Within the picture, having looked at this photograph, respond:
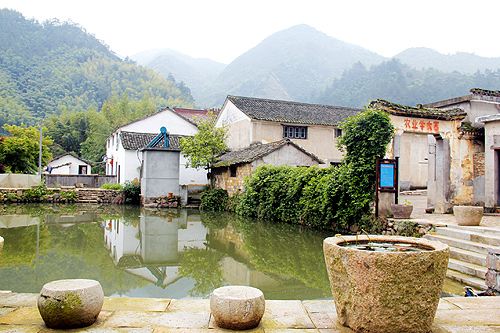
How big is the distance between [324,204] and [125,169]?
61.0 feet

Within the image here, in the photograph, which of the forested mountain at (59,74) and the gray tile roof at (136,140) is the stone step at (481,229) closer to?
the gray tile roof at (136,140)

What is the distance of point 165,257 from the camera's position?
9250 mm

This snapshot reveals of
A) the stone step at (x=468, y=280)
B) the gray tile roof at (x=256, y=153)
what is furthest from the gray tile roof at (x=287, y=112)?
the stone step at (x=468, y=280)

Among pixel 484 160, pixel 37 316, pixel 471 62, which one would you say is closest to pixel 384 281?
pixel 37 316

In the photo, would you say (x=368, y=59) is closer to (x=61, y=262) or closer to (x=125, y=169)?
(x=125, y=169)

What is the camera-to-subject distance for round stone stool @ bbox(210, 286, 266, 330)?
348 centimetres

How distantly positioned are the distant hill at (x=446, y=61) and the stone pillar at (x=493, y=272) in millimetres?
101597

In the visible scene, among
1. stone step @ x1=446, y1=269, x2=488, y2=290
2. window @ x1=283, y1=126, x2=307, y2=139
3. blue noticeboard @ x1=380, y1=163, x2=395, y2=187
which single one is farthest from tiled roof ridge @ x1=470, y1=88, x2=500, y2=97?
window @ x1=283, y1=126, x2=307, y2=139

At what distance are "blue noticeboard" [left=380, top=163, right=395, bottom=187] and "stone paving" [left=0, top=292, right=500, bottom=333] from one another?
6.59m

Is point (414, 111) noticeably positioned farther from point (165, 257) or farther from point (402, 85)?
point (402, 85)

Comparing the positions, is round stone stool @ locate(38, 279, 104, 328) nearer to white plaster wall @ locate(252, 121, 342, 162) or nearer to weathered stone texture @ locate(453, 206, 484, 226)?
weathered stone texture @ locate(453, 206, 484, 226)

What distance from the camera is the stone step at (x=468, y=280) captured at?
630 cm

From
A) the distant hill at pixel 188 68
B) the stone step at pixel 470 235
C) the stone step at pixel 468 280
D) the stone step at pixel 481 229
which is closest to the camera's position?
the stone step at pixel 468 280

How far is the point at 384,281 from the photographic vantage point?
3256 mm
